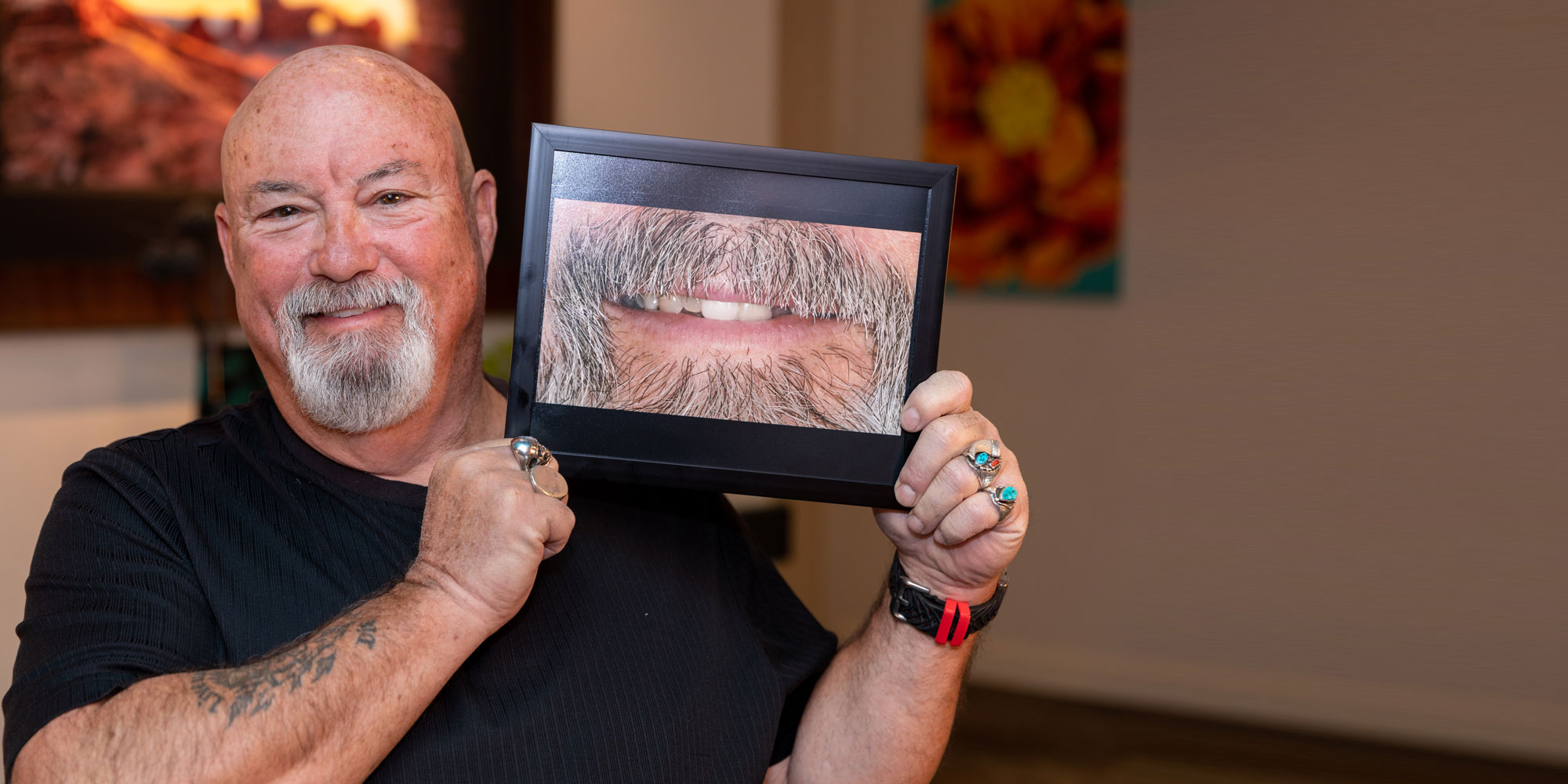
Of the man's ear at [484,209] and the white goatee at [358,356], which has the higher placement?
the man's ear at [484,209]

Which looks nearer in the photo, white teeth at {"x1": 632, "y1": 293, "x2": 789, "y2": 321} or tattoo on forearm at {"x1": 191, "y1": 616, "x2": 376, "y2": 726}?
tattoo on forearm at {"x1": 191, "y1": 616, "x2": 376, "y2": 726}

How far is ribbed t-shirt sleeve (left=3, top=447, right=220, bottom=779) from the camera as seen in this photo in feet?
2.81

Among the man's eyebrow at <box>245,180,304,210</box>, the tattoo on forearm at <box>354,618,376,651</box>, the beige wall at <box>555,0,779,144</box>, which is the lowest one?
the tattoo on forearm at <box>354,618,376,651</box>

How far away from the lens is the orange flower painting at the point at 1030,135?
373 cm

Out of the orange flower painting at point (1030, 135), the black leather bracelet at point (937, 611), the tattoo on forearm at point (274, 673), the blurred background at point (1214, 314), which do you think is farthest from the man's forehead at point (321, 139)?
the orange flower painting at point (1030, 135)

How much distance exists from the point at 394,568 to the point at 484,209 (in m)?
0.39

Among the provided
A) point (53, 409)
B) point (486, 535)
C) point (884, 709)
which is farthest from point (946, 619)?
point (53, 409)

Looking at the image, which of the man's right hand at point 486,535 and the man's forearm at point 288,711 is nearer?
the man's forearm at point 288,711

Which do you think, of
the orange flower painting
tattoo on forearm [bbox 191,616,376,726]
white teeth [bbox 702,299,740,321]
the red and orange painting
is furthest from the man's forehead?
the orange flower painting

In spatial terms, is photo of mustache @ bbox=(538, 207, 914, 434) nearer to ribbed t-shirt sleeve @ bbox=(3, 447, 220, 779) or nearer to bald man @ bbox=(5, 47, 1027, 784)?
bald man @ bbox=(5, 47, 1027, 784)

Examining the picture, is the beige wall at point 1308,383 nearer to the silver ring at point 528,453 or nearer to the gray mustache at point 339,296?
the gray mustache at point 339,296

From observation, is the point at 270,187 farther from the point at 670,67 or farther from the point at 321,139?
the point at 670,67

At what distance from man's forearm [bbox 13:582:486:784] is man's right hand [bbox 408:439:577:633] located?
20 millimetres

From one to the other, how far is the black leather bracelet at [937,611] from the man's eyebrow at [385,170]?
612mm
